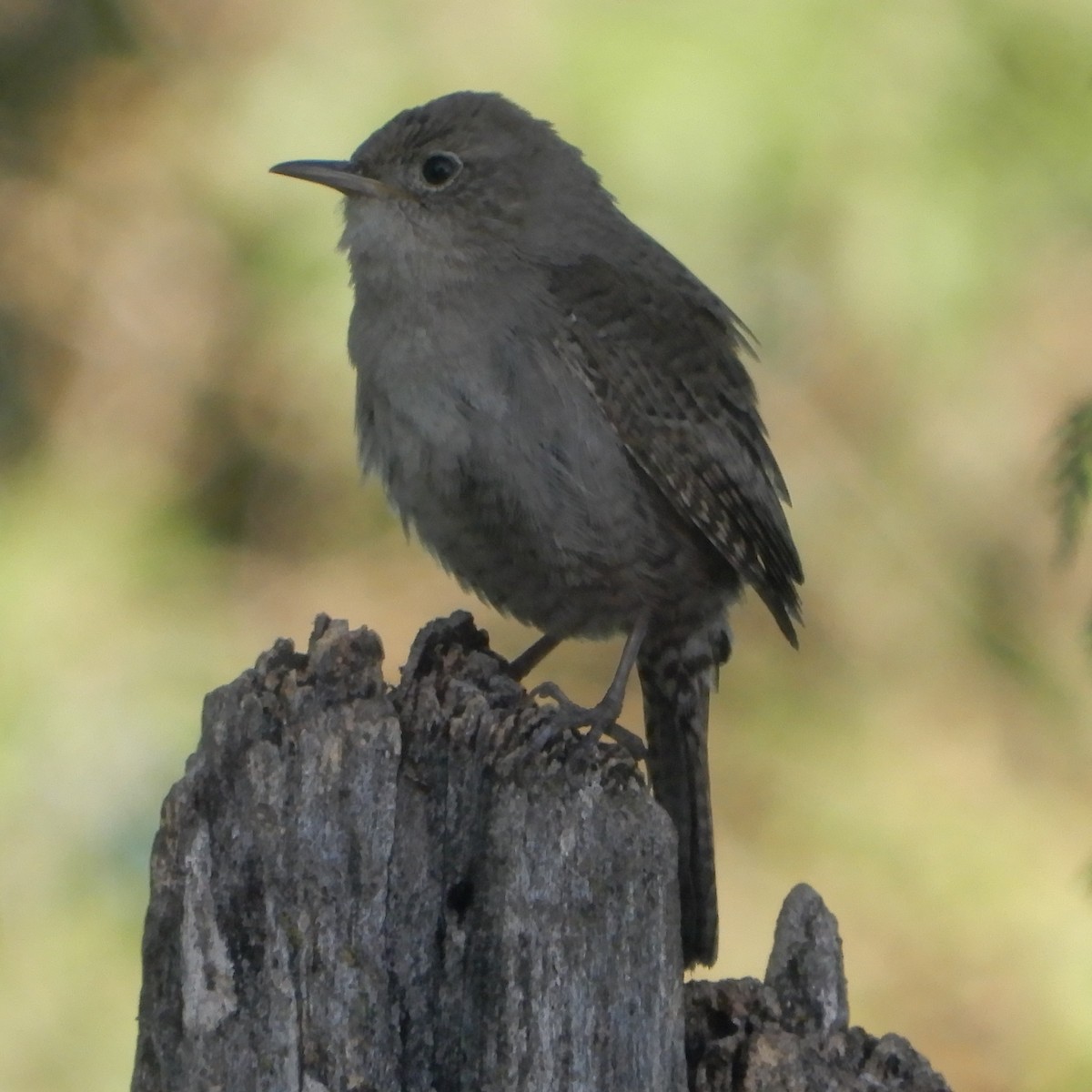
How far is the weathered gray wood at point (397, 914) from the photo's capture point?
2.63m

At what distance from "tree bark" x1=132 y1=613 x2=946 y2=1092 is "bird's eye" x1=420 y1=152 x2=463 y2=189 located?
5.89ft

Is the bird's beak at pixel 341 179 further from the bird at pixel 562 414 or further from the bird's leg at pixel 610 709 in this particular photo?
the bird's leg at pixel 610 709

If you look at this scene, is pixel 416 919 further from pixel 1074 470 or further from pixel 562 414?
pixel 562 414

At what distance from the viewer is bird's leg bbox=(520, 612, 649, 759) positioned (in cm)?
322

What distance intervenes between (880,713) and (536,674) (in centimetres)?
110

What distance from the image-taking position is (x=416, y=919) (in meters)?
2.72

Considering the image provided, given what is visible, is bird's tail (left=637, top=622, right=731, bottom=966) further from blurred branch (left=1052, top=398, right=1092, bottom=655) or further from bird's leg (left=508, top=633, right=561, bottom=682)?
blurred branch (left=1052, top=398, right=1092, bottom=655)

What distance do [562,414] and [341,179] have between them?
857mm

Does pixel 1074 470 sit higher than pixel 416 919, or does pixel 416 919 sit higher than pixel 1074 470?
pixel 1074 470

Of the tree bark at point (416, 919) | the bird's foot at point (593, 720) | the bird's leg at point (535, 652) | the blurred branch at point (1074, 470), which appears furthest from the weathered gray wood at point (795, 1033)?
the bird's leg at point (535, 652)

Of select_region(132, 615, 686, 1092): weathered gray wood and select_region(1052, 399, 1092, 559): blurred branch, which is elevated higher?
select_region(1052, 399, 1092, 559): blurred branch

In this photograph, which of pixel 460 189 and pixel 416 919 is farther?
pixel 460 189

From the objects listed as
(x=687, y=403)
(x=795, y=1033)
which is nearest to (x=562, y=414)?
(x=687, y=403)

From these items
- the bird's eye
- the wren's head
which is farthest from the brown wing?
the bird's eye
